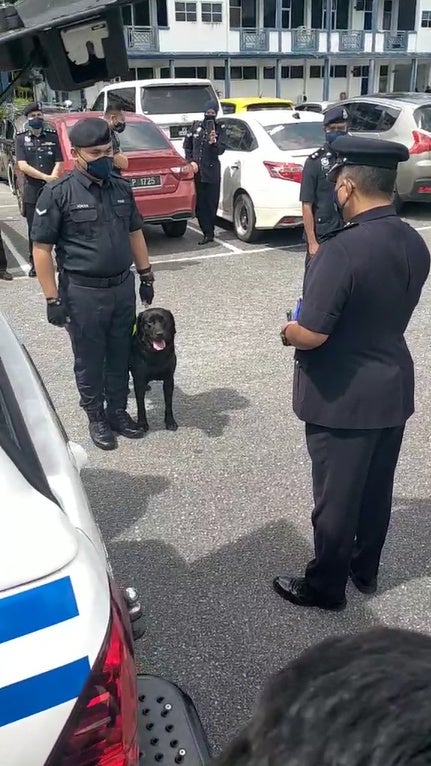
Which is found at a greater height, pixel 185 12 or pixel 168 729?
pixel 185 12

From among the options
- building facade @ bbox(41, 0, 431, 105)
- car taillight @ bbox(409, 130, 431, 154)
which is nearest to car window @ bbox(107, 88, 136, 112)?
car taillight @ bbox(409, 130, 431, 154)

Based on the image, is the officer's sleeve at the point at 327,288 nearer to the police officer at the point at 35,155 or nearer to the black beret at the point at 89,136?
the black beret at the point at 89,136

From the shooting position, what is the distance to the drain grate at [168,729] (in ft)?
5.16

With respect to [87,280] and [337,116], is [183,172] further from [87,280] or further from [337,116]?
[87,280]

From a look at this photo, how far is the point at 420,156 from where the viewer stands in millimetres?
10688

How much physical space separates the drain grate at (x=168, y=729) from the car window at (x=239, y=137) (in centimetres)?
893

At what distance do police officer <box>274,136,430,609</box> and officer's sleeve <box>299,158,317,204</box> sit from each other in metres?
3.63

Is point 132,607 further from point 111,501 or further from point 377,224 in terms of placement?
point 111,501

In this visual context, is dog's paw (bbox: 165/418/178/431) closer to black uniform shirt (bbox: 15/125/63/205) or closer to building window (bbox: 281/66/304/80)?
black uniform shirt (bbox: 15/125/63/205)

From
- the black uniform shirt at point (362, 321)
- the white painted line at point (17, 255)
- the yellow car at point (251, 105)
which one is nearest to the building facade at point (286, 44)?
the yellow car at point (251, 105)

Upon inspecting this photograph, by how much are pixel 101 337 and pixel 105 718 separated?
132 inches

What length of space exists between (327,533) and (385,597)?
1.78 feet

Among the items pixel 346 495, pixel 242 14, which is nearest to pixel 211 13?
pixel 242 14

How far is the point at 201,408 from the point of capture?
5094mm
